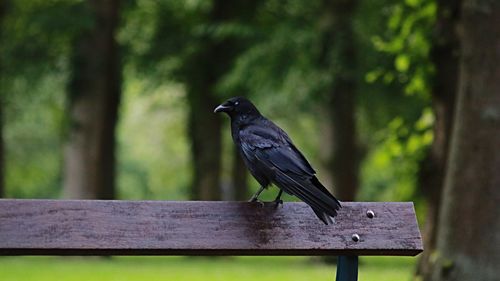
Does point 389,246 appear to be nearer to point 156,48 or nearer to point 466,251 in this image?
point 466,251

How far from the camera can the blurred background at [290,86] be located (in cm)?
976

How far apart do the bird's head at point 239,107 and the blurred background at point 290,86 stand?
388 centimetres

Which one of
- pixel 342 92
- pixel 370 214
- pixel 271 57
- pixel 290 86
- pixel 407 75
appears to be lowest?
pixel 370 214

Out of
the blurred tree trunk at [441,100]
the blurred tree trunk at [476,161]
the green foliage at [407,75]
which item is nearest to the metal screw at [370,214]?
the blurred tree trunk at [476,161]

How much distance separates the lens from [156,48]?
76.7 ft

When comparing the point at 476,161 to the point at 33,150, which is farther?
the point at 33,150

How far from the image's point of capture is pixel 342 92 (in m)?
19.9

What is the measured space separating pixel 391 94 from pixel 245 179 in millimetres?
7622

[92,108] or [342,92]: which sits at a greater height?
[342,92]

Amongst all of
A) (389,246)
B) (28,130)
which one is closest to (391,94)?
(389,246)

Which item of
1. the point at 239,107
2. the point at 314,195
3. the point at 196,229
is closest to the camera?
the point at 196,229

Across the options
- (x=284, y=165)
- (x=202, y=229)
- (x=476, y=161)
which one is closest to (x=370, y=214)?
(x=284, y=165)

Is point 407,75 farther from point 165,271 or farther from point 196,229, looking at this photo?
point 196,229

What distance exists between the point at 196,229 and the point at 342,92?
1566cm
